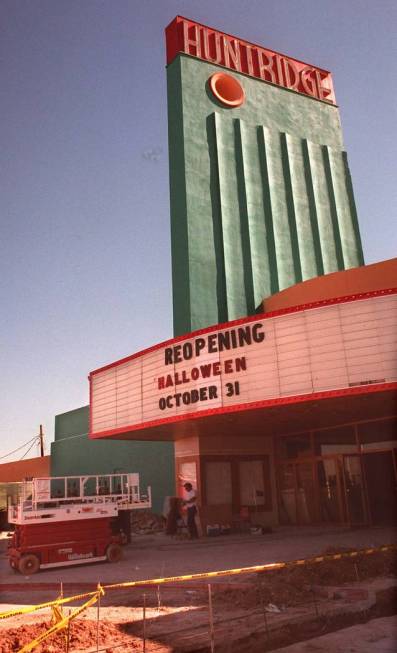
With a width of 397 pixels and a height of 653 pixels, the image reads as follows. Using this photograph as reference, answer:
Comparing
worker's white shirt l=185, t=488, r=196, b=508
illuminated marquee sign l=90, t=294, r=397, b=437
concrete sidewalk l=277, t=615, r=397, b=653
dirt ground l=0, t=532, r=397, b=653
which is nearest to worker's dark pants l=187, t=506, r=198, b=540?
worker's white shirt l=185, t=488, r=196, b=508

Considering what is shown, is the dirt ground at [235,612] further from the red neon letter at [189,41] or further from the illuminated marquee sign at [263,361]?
the red neon letter at [189,41]

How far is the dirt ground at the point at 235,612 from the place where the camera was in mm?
7762

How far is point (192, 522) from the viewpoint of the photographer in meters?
22.0

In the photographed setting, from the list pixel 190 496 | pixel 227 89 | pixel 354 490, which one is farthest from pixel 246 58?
pixel 190 496

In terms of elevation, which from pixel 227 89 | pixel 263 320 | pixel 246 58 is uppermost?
pixel 246 58

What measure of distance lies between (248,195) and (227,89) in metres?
6.89

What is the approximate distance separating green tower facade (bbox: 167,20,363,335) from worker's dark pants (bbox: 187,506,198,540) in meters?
9.04

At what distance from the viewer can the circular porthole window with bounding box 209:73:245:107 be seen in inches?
1261

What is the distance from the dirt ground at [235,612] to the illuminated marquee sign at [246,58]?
2947 centimetres

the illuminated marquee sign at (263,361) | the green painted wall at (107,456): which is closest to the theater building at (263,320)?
the illuminated marquee sign at (263,361)

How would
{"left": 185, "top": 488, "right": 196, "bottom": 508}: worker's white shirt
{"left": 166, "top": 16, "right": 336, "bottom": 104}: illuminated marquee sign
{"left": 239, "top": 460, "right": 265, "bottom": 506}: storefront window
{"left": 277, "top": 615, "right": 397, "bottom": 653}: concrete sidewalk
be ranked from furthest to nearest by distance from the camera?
1. {"left": 166, "top": 16, "right": 336, "bottom": 104}: illuminated marquee sign
2. {"left": 239, "top": 460, "right": 265, "bottom": 506}: storefront window
3. {"left": 185, "top": 488, "right": 196, "bottom": 508}: worker's white shirt
4. {"left": 277, "top": 615, "right": 397, "bottom": 653}: concrete sidewalk

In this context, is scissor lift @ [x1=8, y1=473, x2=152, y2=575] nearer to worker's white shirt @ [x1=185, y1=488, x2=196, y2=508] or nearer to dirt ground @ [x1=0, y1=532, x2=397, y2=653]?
dirt ground @ [x1=0, y1=532, x2=397, y2=653]

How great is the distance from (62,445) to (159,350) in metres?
28.0

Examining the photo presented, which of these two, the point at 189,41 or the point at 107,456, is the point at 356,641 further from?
the point at 189,41
